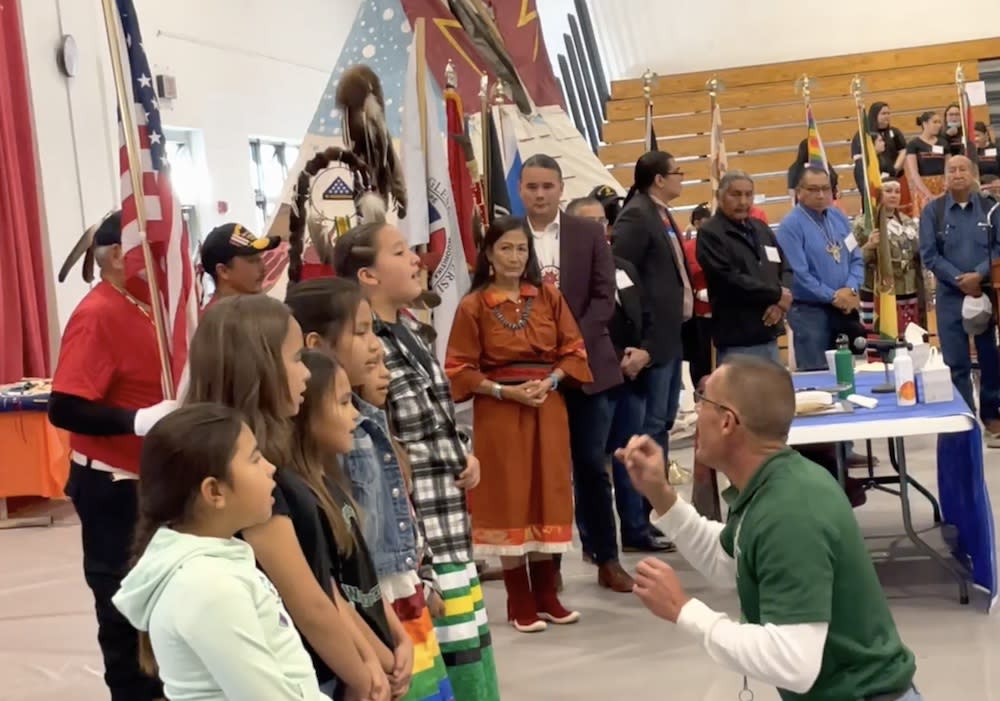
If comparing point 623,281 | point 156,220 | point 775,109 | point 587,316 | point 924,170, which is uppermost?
point 775,109

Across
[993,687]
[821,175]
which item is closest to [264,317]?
[993,687]

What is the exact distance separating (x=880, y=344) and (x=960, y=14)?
34.4ft

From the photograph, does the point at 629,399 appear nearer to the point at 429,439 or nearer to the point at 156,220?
the point at 429,439

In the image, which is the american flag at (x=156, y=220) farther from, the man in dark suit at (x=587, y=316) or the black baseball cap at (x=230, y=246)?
the man in dark suit at (x=587, y=316)

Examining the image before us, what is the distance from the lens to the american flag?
2949mm

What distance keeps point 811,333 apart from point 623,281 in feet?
4.12

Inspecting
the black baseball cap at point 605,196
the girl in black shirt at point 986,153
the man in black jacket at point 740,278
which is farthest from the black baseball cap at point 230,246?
the girl in black shirt at point 986,153

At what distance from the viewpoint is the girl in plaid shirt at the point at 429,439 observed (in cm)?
276

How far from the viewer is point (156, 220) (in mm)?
3021

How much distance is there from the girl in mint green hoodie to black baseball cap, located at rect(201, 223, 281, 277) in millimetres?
1249

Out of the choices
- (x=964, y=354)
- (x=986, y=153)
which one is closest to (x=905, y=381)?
(x=964, y=354)

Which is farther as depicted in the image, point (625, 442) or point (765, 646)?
point (625, 442)

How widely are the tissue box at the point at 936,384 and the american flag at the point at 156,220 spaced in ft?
7.21

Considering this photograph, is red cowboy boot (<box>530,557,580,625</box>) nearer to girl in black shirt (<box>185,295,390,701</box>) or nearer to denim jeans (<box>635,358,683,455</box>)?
denim jeans (<box>635,358,683,455</box>)
